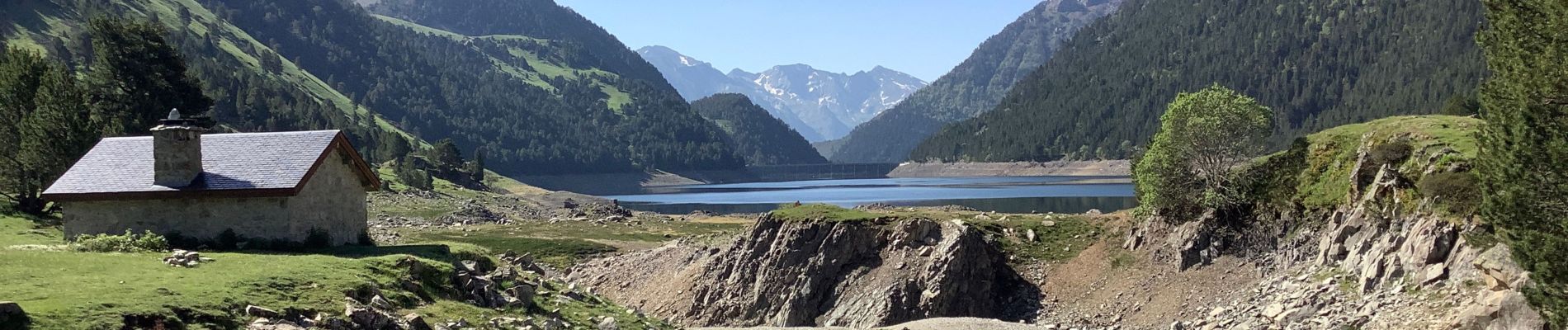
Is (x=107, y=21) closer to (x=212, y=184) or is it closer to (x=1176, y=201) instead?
(x=212, y=184)

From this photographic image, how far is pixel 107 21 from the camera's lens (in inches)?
2611

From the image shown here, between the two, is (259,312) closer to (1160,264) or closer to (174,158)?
(174,158)

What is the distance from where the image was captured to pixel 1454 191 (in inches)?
1463

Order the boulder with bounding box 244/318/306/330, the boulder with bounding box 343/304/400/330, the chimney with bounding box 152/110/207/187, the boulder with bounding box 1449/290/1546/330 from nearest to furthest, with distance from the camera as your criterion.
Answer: the boulder with bounding box 244/318/306/330 → the boulder with bounding box 343/304/400/330 → the chimney with bounding box 152/110/207/187 → the boulder with bounding box 1449/290/1546/330

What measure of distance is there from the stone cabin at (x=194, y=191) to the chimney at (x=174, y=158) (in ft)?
0.07

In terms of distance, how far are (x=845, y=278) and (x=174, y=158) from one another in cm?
3262

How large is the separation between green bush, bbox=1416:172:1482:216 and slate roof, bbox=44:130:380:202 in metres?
35.1

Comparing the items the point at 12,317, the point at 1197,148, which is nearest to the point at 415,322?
the point at 12,317

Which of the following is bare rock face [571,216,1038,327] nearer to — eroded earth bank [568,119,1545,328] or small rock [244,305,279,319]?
eroded earth bank [568,119,1545,328]

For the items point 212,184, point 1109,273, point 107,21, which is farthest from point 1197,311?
point 107,21

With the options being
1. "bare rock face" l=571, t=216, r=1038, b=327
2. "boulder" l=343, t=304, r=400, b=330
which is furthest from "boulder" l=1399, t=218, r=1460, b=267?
"boulder" l=343, t=304, r=400, b=330

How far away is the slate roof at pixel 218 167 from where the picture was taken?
27.4m

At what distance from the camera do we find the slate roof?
27.4 meters

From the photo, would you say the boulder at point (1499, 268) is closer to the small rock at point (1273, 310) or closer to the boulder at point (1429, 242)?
the boulder at point (1429, 242)
